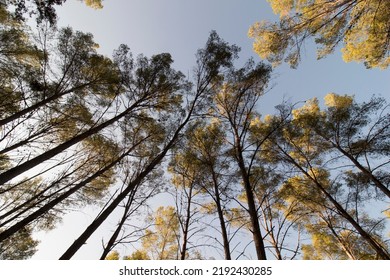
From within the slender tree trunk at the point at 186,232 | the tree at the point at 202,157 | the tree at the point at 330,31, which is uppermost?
the tree at the point at 330,31

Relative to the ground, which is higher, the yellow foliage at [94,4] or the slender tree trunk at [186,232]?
the yellow foliage at [94,4]

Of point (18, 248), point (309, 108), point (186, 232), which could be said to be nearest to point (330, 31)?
point (309, 108)

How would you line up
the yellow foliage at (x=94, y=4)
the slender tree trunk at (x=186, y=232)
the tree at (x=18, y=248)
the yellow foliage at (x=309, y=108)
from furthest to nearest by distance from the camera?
1. the yellow foliage at (x=309, y=108)
2. the tree at (x=18, y=248)
3. the yellow foliage at (x=94, y=4)
4. the slender tree trunk at (x=186, y=232)

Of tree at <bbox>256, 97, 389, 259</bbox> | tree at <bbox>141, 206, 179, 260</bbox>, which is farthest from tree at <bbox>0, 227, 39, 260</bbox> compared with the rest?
tree at <bbox>256, 97, 389, 259</bbox>

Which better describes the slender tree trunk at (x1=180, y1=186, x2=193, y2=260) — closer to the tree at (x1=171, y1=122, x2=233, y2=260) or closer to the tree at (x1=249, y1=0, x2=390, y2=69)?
the tree at (x1=171, y1=122, x2=233, y2=260)

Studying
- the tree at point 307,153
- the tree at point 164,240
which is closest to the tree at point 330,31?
the tree at point 307,153

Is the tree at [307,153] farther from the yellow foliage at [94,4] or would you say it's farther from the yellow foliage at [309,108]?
the yellow foliage at [94,4]

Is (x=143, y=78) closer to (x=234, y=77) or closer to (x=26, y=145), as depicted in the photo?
(x=234, y=77)

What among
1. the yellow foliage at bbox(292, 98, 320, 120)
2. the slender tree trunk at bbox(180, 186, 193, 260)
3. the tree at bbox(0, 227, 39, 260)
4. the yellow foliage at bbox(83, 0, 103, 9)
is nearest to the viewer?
the slender tree trunk at bbox(180, 186, 193, 260)

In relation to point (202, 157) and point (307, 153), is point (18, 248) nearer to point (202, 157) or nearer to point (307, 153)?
point (202, 157)
